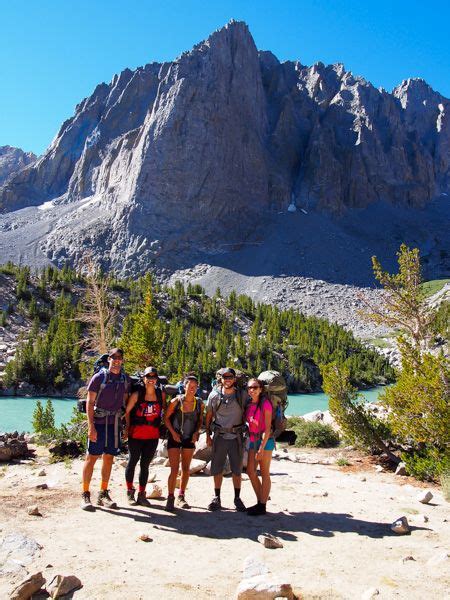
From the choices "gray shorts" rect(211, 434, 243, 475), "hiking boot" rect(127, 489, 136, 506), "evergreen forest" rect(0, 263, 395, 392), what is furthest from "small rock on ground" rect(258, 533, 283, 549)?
"evergreen forest" rect(0, 263, 395, 392)

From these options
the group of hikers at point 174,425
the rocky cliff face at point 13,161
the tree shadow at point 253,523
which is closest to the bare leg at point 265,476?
the group of hikers at point 174,425

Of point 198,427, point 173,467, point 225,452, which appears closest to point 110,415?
point 173,467

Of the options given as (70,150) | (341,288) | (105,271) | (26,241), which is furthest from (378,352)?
(70,150)

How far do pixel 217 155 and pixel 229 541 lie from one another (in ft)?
333

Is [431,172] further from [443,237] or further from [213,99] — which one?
[213,99]

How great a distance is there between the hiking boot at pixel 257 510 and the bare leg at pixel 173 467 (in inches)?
43.9

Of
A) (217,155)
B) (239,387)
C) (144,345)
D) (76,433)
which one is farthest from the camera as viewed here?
(217,155)

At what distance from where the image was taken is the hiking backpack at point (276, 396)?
6914 millimetres

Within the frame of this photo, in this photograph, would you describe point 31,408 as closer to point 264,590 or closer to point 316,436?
point 316,436

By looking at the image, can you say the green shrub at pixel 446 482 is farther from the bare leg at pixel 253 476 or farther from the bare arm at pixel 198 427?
the bare arm at pixel 198 427

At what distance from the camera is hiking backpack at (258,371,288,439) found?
691 centimetres

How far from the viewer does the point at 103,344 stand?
1669cm

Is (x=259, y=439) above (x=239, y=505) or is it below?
above

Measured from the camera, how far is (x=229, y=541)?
18.4 ft
